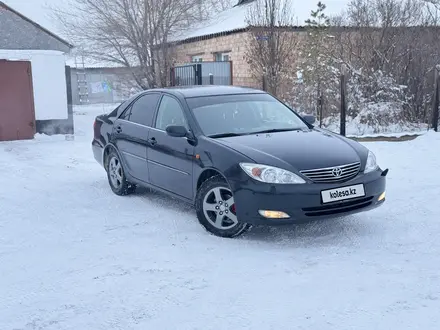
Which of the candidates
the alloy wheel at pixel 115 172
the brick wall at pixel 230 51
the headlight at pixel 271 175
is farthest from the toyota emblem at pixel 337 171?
the brick wall at pixel 230 51

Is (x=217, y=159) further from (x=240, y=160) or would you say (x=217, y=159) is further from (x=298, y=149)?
(x=298, y=149)

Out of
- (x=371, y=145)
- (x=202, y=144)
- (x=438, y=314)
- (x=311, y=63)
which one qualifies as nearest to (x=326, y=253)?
(x=438, y=314)

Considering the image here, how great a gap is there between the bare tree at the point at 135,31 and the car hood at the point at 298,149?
1431 centimetres

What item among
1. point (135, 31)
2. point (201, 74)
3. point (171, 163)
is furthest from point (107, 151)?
point (135, 31)

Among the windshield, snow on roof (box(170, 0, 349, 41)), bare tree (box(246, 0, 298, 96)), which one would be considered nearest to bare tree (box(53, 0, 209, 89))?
snow on roof (box(170, 0, 349, 41))

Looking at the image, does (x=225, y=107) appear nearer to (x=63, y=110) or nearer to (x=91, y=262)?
(x=91, y=262)

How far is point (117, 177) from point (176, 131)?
1.97 metres

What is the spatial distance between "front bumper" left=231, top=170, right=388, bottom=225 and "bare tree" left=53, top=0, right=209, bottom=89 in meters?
15.0

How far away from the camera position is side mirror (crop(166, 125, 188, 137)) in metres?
5.59

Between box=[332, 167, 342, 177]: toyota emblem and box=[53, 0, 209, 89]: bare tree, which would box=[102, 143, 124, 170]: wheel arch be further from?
box=[53, 0, 209, 89]: bare tree

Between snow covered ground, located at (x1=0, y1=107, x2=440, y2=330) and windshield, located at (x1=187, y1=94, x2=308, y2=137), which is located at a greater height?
windshield, located at (x1=187, y1=94, x2=308, y2=137)

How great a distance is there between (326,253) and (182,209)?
229 cm

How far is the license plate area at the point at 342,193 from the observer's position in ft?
15.4

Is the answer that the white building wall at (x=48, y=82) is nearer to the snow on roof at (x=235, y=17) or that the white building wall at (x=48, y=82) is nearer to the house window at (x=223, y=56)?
the snow on roof at (x=235, y=17)
